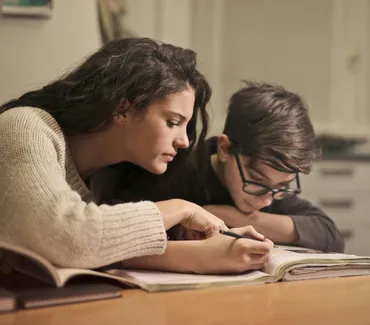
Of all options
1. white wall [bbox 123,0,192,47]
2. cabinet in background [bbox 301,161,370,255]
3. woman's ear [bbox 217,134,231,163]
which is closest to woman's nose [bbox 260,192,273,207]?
woman's ear [bbox 217,134,231,163]

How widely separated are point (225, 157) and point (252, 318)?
74 centimetres

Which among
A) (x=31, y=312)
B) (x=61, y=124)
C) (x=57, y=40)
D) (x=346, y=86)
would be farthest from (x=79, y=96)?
(x=346, y=86)

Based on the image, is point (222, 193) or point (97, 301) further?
point (222, 193)

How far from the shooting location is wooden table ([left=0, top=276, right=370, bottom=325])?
0.72m

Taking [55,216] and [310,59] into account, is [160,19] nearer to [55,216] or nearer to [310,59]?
[310,59]

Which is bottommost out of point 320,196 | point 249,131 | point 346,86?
point 320,196

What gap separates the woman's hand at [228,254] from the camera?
1.01m

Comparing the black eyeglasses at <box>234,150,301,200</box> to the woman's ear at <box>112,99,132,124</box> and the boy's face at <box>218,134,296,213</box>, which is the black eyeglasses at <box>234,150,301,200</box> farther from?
the woman's ear at <box>112,99,132,124</box>

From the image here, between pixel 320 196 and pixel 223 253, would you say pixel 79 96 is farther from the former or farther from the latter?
pixel 320 196

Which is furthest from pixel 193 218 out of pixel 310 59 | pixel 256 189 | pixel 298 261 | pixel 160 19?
pixel 310 59

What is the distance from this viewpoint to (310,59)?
10.9ft

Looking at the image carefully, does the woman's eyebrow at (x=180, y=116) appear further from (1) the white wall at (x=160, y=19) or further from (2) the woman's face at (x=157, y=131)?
(1) the white wall at (x=160, y=19)

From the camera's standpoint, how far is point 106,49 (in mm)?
1240

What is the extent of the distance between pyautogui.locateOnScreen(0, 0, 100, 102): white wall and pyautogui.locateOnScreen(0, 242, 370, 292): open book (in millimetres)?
909
